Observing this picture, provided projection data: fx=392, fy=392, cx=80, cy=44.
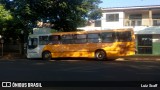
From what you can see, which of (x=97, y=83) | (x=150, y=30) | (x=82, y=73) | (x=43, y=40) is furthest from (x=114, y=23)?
(x=97, y=83)

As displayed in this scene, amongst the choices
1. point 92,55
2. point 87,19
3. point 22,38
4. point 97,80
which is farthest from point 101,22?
point 97,80

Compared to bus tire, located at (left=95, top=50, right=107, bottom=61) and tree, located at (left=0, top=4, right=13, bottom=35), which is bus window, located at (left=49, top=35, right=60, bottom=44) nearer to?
bus tire, located at (left=95, top=50, right=107, bottom=61)

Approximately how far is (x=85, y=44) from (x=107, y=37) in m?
1.96

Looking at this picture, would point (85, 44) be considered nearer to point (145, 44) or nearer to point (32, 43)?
point (32, 43)

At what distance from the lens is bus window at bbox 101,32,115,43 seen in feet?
100

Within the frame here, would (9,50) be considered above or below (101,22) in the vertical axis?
below

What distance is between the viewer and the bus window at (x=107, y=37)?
30500 millimetres

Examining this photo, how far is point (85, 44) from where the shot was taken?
31.5m

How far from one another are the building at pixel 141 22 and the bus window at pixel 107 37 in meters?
11.1

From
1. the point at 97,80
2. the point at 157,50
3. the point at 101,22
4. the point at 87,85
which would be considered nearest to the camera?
the point at 87,85

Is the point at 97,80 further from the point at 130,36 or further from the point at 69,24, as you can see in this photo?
the point at 69,24

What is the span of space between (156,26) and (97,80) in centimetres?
2844

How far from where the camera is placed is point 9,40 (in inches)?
1852

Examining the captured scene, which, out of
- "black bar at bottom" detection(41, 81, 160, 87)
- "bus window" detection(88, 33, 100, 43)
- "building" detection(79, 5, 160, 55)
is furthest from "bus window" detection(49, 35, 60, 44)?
"black bar at bottom" detection(41, 81, 160, 87)
